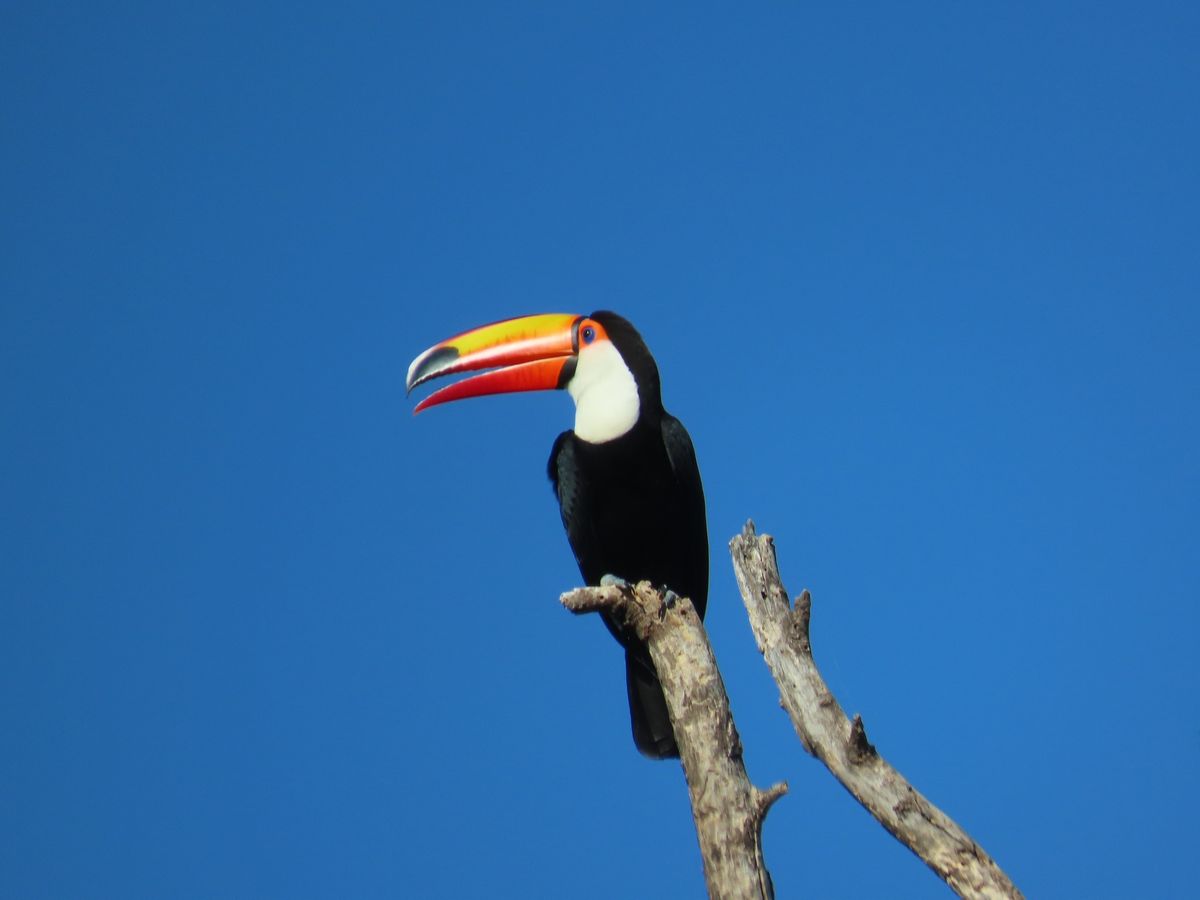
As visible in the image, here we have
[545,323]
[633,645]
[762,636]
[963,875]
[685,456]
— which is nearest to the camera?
[963,875]

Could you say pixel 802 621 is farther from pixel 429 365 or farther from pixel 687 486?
pixel 429 365

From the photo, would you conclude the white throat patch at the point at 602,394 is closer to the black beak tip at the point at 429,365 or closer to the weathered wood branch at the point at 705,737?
the black beak tip at the point at 429,365

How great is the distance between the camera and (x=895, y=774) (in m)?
4.75

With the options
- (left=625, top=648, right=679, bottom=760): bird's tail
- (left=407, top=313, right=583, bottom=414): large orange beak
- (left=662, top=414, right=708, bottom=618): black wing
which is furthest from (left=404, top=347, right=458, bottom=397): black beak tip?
(left=625, top=648, right=679, bottom=760): bird's tail

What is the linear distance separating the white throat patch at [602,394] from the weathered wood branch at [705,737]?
1.88 metres

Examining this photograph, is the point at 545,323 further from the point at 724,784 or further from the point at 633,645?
the point at 724,784

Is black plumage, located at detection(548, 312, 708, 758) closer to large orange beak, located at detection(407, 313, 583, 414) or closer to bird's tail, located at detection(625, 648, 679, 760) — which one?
bird's tail, located at detection(625, 648, 679, 760)

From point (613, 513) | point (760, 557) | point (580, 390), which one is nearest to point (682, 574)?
point (613, 513)

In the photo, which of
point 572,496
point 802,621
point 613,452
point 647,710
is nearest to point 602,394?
point 613,452

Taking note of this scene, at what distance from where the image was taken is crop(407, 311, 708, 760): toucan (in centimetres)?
718

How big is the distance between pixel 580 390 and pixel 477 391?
2.08 ft

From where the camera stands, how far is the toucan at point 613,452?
23.6 ft

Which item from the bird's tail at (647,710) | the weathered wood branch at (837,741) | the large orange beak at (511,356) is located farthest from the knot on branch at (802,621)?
the large orange beak at (511,356)

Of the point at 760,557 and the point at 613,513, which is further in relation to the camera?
the point at 613,513
